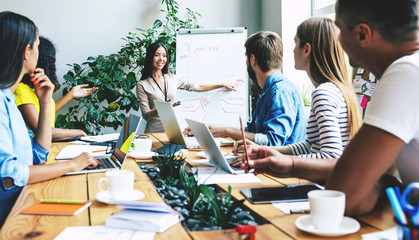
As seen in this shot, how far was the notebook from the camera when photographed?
42.0 inches

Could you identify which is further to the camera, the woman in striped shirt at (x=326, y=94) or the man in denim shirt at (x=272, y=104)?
the man in denim shirt at (x=272, y=104)

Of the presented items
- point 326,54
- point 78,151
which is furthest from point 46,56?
point 326,54

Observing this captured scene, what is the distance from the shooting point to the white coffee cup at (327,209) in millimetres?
821

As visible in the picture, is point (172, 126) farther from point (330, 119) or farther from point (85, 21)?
point (85, 21)

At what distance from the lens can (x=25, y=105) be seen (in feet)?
7.63

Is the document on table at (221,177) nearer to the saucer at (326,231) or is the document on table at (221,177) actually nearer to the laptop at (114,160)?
the laptop at (114,160)

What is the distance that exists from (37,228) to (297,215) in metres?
0.63

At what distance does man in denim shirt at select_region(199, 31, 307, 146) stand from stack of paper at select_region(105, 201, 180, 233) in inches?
47.2

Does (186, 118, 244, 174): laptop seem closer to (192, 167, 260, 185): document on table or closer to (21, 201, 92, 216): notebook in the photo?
(192, 167, 260, 185): document on table

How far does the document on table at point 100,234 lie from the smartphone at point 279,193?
36 cm

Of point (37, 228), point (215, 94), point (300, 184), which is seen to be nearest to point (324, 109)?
point (300, 184)

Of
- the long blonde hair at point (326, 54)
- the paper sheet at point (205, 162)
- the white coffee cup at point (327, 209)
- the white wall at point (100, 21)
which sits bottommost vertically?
the paper sheet at point (205, 162)

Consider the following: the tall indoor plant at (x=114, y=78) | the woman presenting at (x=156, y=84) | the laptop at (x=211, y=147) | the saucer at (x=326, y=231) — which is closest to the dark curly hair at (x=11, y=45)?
the laptop at (x=211, y=147)

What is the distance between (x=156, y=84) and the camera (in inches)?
160
